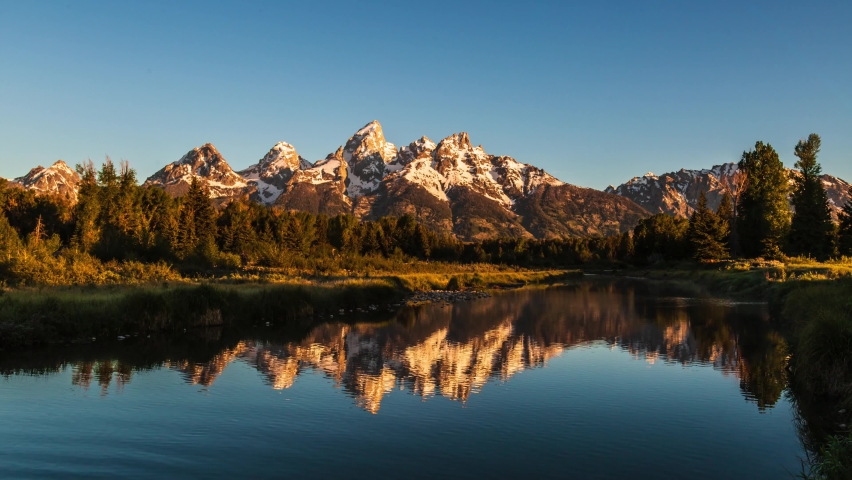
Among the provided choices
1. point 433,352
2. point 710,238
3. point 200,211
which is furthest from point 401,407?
point 200,211

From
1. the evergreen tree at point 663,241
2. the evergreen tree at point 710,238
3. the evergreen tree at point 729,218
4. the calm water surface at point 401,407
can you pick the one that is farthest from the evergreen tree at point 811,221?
the calm water surface at point 401,407

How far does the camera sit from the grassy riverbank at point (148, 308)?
79.3 ft

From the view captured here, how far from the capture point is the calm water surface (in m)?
12.1

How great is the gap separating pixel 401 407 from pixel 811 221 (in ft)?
224

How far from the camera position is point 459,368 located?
2266 centimetres

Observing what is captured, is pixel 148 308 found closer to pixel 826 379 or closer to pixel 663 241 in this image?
pixel 826 379

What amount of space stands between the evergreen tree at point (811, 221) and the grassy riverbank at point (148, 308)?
5277cm

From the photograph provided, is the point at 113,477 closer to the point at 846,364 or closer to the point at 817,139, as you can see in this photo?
the point at 846,364

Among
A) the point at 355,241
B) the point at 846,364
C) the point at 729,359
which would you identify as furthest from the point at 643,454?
the point at 355,241

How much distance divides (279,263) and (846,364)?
206 feet

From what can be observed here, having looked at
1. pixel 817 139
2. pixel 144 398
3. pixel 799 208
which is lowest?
pixel 144 398

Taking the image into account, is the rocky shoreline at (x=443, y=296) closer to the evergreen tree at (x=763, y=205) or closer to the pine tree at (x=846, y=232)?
the evergreen tree at (x=763, y=205)

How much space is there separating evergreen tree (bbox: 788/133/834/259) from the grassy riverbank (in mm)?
52772

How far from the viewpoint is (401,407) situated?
16.8 metres
